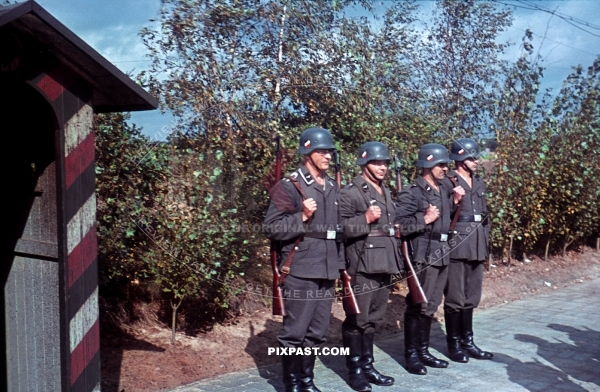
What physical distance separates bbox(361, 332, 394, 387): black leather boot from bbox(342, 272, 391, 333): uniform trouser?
0.08 meters

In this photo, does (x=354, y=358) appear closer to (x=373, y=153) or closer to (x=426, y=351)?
(x=426, y=351)

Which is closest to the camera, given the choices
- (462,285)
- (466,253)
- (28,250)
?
(28,250)

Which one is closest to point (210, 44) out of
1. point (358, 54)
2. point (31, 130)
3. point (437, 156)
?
point (358, 54)

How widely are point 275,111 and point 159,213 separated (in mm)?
1719

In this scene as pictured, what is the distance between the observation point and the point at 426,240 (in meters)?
6.30

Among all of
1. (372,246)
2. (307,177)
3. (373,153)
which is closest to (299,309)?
(372,246)

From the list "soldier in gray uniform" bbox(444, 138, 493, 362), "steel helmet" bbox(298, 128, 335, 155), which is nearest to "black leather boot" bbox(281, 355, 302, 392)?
"steel helmet" bbox(298, 128, 335, 155)

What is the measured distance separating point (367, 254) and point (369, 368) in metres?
0.98

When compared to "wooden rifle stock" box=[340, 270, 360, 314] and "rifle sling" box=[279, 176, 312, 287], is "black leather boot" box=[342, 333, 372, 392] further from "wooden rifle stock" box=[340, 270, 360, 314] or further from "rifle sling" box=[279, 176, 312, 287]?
"rifle sling" box=[279, 176, 312, 287]

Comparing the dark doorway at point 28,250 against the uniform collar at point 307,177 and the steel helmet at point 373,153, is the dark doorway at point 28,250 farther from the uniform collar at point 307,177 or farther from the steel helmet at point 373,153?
the steel helmet at point 373,153

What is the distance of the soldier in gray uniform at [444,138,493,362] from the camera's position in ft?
21.7

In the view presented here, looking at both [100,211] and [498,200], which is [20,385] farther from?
[498,200]

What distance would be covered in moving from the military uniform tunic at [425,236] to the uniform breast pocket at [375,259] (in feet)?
1.91

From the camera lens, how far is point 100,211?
5.77 meters
